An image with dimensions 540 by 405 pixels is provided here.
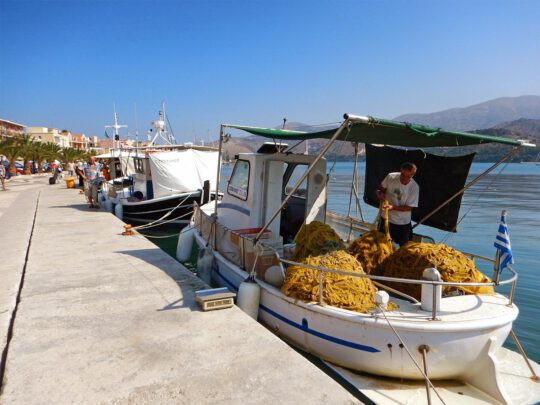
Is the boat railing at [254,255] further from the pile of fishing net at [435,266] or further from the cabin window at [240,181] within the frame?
the cabin window at [240,181]

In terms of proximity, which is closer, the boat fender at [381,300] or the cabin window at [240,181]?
the boat fender at [381,300]

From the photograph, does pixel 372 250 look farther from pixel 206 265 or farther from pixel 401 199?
pixel 206 265

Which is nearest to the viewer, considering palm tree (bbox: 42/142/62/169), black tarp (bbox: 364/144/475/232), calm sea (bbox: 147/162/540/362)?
black tarp (bbox: 364/144/475/232)

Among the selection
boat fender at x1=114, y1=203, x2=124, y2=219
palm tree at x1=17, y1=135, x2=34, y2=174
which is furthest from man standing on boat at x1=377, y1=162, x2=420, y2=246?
palm tree at x1=17, y1=135, x2=34, y2=174

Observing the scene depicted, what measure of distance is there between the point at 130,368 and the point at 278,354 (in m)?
1.46

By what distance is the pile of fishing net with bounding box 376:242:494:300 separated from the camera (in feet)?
15.2

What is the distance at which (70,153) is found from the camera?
64.2 m

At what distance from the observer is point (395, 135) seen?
5.73m

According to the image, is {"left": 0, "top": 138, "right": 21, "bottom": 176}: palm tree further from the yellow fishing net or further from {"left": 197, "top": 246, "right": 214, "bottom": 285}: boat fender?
the yellow fishing net

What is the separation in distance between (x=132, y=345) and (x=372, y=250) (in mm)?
3237

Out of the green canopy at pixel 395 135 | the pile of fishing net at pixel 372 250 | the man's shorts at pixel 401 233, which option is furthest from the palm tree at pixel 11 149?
the pile of fishing net at pixel 372 250

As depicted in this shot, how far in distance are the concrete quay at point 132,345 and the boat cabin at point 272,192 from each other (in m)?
1.55

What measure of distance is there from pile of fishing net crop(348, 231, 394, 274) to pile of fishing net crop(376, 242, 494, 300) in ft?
0.76

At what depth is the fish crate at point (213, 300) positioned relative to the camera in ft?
16.6
